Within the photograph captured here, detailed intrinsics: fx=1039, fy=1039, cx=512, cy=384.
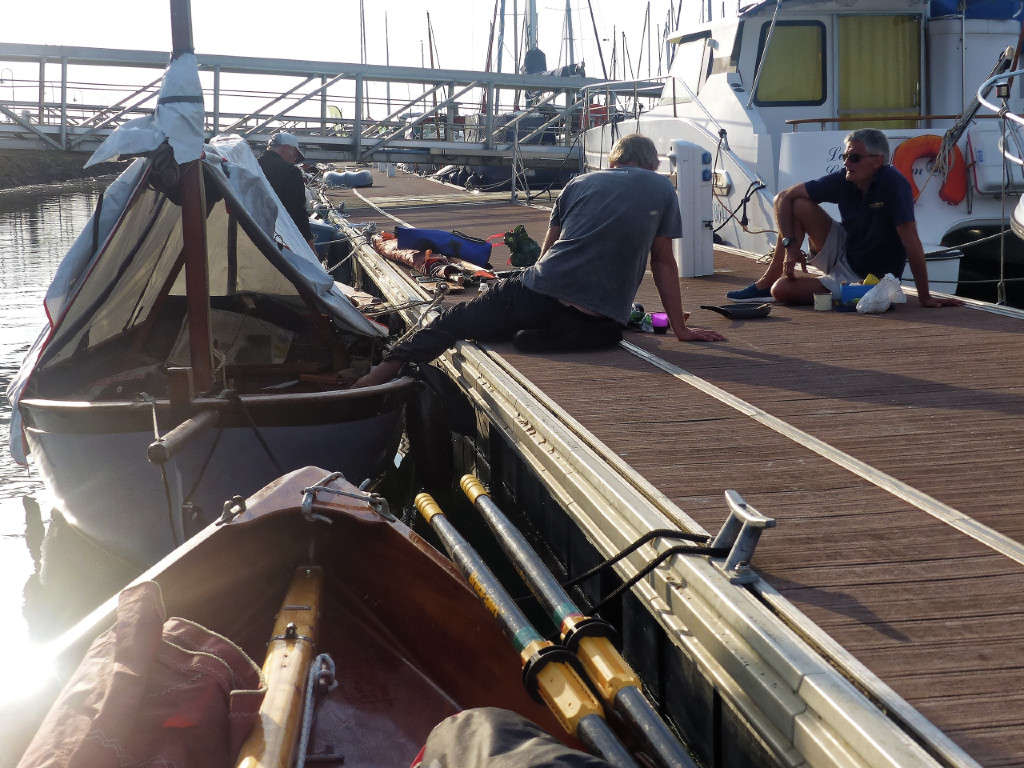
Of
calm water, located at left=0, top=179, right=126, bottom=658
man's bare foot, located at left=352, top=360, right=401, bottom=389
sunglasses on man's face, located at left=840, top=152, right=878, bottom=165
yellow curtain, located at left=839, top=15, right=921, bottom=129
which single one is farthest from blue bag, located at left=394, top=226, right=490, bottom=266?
yellow curtain, located at left=839, top=15, right=921, bottom=129

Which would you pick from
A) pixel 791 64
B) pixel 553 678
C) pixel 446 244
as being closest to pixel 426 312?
pixel 446 244

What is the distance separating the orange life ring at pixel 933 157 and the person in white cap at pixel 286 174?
5586 millimetres

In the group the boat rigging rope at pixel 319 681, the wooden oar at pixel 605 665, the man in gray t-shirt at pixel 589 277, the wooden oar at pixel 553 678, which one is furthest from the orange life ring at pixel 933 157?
the boat rigging rope at pixel 319 681

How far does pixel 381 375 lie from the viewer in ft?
19.8

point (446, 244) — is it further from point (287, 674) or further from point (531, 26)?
point (531, 26)

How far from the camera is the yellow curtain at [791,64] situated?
11938mm

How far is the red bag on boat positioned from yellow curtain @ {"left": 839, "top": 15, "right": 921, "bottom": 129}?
11.0 m

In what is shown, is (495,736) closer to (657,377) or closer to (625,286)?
(657,377)

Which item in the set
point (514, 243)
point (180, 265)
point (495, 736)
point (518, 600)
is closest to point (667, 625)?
point (495, 736)

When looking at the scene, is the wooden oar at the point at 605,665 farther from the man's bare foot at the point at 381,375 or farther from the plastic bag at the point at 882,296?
the plastic bag at the point at 882,296

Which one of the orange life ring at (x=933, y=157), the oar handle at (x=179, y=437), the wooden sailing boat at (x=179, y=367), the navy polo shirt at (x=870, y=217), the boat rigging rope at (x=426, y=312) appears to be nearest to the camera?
the oar handle at (x=179, y=437)

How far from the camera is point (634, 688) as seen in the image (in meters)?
2.79

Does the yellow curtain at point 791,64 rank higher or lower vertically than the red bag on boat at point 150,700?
higher

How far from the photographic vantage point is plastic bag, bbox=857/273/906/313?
6.90 m
